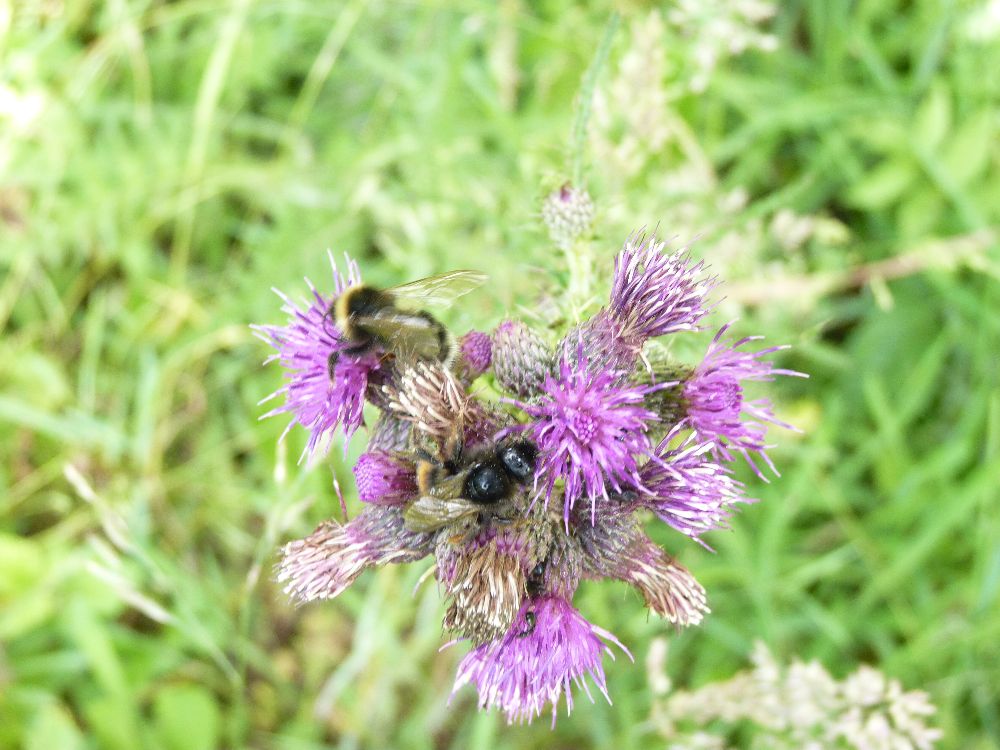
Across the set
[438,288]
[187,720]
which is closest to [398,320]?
[438,288]

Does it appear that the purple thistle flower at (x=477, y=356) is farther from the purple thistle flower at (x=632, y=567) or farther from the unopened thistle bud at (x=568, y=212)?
the purple thistle flower at (x=632, y=567)

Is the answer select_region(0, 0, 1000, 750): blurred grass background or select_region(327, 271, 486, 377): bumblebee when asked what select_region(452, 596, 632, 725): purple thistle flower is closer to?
select_region(327, 271, 486, 377): bumblebee

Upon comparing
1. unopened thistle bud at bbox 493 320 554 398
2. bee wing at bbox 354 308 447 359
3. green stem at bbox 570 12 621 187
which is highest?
green stem at bbox 570 12 621 187

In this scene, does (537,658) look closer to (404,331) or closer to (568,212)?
(404,331)

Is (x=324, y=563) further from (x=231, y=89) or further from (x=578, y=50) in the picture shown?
(x=231, y=89)

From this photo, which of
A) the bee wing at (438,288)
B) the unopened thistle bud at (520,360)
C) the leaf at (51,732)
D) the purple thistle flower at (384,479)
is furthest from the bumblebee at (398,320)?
the leaf at (51,732)

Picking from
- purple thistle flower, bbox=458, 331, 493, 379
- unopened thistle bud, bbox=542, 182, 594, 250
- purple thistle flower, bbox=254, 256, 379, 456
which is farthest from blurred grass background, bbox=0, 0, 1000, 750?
purple thistle flower, bbox=254, 256, 379, 456
